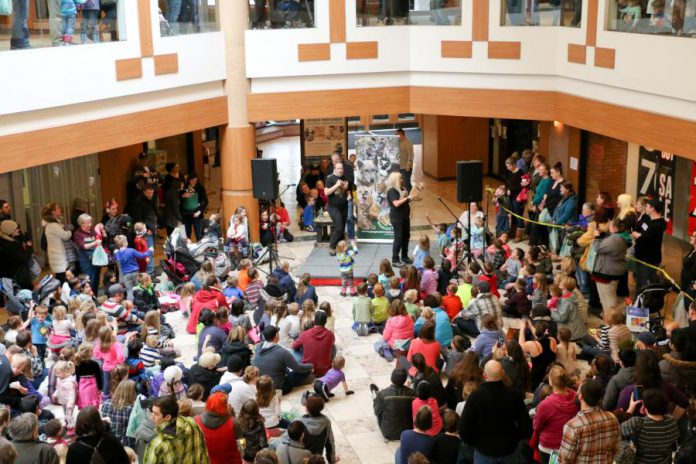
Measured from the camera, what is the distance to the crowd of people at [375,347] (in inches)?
310

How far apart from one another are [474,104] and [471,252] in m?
3.38

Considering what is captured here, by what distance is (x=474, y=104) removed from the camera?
18000 millimetres

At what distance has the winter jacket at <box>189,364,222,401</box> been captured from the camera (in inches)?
415

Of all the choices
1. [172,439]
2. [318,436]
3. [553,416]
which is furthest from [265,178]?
[172,439]

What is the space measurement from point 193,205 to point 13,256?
438 cm

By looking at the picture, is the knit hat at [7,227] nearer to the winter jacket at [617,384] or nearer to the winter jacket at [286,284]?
the winter jacket at [286,284]

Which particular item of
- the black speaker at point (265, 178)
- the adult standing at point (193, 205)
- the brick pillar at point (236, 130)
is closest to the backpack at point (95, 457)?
the black speaker at point (265, 178)

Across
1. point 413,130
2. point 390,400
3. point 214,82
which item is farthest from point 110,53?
point 413,130

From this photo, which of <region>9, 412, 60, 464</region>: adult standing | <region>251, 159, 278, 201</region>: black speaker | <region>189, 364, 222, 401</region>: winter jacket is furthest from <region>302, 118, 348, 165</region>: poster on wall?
<region>9, 412, 60, 464</region>: adult standing

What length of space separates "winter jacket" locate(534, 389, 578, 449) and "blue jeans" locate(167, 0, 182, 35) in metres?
10.4

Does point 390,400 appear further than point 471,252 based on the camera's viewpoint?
No

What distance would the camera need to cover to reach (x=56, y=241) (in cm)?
1495

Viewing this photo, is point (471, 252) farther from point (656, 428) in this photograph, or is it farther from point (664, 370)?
point (656, 428)

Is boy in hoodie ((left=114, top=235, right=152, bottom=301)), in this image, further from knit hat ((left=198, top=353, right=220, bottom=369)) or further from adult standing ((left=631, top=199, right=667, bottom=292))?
adult standing ((left=631, top=199, right=667, bottom=292))
